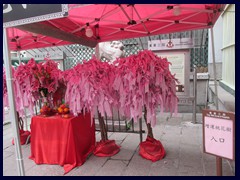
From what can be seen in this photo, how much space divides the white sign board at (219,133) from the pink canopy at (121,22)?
58.6 inches

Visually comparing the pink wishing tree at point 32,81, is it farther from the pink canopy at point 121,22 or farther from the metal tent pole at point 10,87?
the metal tent pole at point 10,87

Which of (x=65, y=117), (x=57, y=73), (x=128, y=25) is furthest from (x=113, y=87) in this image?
(x=128, y=25)

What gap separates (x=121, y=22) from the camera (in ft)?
12.2

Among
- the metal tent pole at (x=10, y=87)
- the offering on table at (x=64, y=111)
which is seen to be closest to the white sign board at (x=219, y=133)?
the offering on table at (x=64, y=111)

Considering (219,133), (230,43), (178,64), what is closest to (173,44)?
(178,64)

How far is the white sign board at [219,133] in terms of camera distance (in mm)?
2016

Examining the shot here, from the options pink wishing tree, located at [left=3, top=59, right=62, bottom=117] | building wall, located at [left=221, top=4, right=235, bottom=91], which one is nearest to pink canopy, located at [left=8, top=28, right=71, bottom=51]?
pink wishing tree, located at [left=3, top=59, right=62, bottom=117]

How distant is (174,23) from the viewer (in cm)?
358

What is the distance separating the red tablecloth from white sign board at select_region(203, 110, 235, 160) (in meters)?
1.80

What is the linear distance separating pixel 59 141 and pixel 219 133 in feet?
7.16

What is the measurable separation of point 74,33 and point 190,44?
268cm

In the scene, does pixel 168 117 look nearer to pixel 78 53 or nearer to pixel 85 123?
pixel 85 123

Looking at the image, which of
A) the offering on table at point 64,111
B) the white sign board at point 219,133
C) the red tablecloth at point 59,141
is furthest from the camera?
the offering on table at point 64,111

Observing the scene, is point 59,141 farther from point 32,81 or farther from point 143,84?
point 143,84
